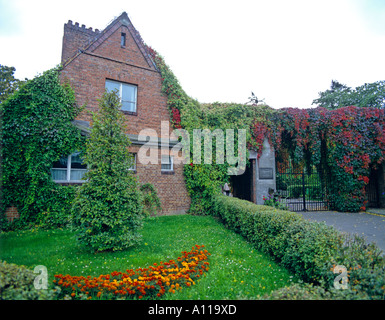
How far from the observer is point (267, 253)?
548 cm

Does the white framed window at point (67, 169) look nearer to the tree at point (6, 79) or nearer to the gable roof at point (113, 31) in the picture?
the gable roof at point (113, 31)

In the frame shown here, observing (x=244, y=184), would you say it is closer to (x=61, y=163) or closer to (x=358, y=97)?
(x=61, y=163)

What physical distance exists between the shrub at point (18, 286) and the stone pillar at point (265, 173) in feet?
36.3

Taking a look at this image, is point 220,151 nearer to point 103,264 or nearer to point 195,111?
point 195,111

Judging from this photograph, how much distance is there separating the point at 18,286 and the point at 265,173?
1164 centimetres

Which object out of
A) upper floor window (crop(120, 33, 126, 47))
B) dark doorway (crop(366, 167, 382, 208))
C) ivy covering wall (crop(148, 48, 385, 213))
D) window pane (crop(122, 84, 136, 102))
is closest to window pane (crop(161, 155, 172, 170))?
ivy covering wall (crop(148, 48, 385, 213))

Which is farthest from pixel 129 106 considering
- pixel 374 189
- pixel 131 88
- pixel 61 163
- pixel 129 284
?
pixel 374 189

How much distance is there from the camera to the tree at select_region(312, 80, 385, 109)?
76.6ft

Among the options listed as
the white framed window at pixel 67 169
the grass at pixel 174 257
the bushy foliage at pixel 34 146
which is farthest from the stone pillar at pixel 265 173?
the bushy foliage at pixel 34 146

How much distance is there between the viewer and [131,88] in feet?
36.8

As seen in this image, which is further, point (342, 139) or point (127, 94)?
point (342, 139)

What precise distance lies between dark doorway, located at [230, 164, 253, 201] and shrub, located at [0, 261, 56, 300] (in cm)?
1125

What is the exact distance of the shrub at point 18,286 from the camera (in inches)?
87.3
